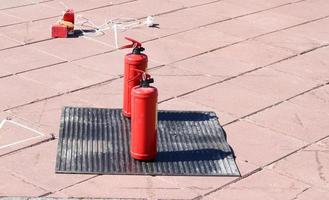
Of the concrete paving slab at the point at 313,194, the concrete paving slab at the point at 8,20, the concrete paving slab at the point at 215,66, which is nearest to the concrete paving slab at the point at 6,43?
the concrete paving slab at the point at 8,20

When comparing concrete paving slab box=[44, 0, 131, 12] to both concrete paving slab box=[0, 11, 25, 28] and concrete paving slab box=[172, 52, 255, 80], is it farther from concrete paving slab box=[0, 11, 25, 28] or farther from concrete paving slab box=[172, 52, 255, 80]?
concrete paving slab box=[172, 52, 255, 80]

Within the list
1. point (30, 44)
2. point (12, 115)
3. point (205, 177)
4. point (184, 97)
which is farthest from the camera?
point (30, 44)

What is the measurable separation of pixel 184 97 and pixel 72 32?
3242 millimetres

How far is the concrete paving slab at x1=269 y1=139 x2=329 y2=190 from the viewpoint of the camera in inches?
362

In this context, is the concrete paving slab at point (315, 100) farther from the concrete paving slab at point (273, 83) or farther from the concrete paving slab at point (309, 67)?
the concrete paving slab at point (309, 67)

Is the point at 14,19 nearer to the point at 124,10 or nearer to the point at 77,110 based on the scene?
the point at 124,10

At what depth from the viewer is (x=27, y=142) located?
9.69 m

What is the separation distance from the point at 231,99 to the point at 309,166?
2.21 meters

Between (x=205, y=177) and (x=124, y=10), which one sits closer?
(x=205, y=177)

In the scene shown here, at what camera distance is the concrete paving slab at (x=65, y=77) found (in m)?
11.6

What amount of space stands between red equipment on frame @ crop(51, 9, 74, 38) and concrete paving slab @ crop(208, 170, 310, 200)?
548cm

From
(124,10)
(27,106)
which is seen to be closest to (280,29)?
(124,10)

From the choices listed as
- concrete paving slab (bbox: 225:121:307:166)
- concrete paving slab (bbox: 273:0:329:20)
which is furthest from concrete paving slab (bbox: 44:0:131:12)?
concrete paving slab (bbox: 225:121:307:166)

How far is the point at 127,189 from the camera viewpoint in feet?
28.5
